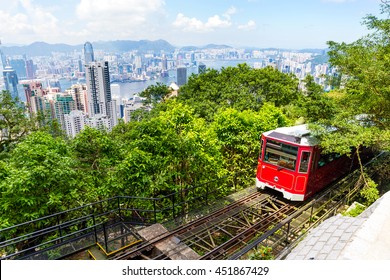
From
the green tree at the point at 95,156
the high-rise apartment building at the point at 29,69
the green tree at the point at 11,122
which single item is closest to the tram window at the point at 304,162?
the green tree at the point at 95,156

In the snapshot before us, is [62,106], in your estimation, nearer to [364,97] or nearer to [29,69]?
[364,97]

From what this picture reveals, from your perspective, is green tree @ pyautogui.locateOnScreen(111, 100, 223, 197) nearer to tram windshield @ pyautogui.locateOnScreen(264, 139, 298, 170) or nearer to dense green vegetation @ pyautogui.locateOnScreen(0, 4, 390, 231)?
dense green vegetation @ pyautogui.locateOnScreen(0, 4, 390, 231)

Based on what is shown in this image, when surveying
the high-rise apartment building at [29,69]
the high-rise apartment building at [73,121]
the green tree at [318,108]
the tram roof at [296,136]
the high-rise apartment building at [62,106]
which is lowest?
the high-rise apartment building at [73,121]

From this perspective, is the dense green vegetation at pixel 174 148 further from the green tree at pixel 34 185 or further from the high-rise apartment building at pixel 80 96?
the high-rise apartment building at pixel 80 96

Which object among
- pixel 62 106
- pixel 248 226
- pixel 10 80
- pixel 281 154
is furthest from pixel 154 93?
pixel 10 80

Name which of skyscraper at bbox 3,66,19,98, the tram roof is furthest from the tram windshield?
skyscraper at bbox 3,66,19,98

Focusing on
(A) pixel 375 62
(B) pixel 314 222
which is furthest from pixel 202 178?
(A) pixel 375 62

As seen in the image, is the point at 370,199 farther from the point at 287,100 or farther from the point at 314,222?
the point at 287,100
